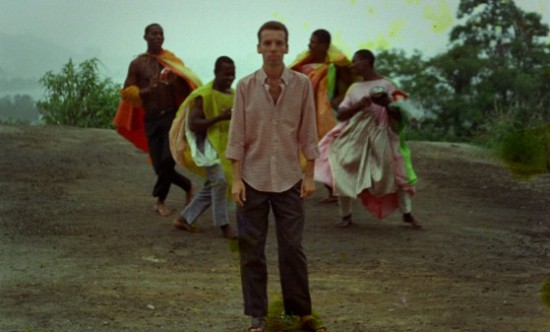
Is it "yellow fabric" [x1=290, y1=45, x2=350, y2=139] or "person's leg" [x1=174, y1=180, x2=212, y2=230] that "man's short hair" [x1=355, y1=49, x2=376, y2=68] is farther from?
"person's leg" [x1=174, y1=180, x2=212, y2=230]

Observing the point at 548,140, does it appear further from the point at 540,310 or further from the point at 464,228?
the point at 464,228

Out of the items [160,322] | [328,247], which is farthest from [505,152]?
[328,247]

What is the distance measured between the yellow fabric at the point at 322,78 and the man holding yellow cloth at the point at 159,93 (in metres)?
1.12

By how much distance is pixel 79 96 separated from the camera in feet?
59.2

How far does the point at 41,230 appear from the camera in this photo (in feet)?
30.5

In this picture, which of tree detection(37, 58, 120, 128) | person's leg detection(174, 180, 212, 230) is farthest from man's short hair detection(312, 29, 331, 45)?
tree detection(37, 58, 120, 128)

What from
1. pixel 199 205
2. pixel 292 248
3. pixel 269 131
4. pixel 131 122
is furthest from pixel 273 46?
pixel 131 122

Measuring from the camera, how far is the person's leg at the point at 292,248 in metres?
5.79

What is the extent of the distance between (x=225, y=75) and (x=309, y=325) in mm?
3279

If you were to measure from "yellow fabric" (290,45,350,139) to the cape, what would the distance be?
111cm

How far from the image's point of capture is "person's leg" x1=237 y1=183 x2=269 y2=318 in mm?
5789

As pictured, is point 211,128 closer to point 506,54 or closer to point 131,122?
point 131,122

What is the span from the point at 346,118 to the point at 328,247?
1.30m

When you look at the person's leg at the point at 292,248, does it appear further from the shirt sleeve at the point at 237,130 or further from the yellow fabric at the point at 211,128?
the yellow fabric at the point at 211,128
